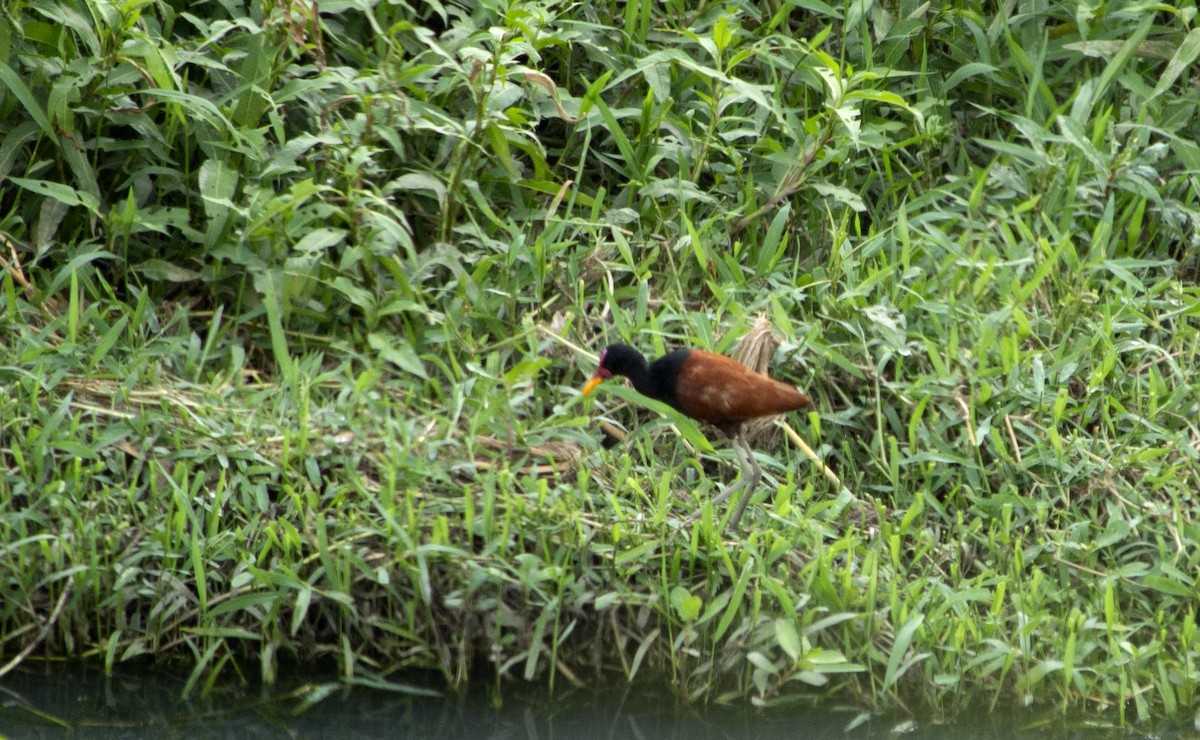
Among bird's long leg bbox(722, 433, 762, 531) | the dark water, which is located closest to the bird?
bird's long leg bbox(722, 433, 762, 531)

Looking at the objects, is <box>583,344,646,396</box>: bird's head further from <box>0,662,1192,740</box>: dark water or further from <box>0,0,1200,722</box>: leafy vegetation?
Answer: <box>0,662,1192,740</box>: dark water

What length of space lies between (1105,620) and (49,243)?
13.5ft

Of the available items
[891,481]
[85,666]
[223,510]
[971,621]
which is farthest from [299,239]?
[971,621]

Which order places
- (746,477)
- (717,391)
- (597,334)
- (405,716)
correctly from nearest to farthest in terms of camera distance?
(405,716) < (717,391) < (746,477) < (597,334)

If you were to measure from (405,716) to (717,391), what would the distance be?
1498mm

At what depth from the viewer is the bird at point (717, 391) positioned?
525cm

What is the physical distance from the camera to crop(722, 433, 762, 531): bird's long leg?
524 cm

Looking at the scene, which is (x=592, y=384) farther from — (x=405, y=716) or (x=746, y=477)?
(x=405, y=716)

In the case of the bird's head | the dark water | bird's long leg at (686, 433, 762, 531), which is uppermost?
the bird's head

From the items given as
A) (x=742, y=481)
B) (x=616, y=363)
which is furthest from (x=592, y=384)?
(x=742, y=481)

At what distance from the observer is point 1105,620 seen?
505 cm

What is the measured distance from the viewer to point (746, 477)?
210 inches

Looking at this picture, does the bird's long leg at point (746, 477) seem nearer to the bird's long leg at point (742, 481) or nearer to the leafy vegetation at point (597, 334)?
the bird's long leg at point (742, 481)

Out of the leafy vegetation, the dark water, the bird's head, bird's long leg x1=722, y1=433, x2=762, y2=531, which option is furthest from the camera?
the bird's head
